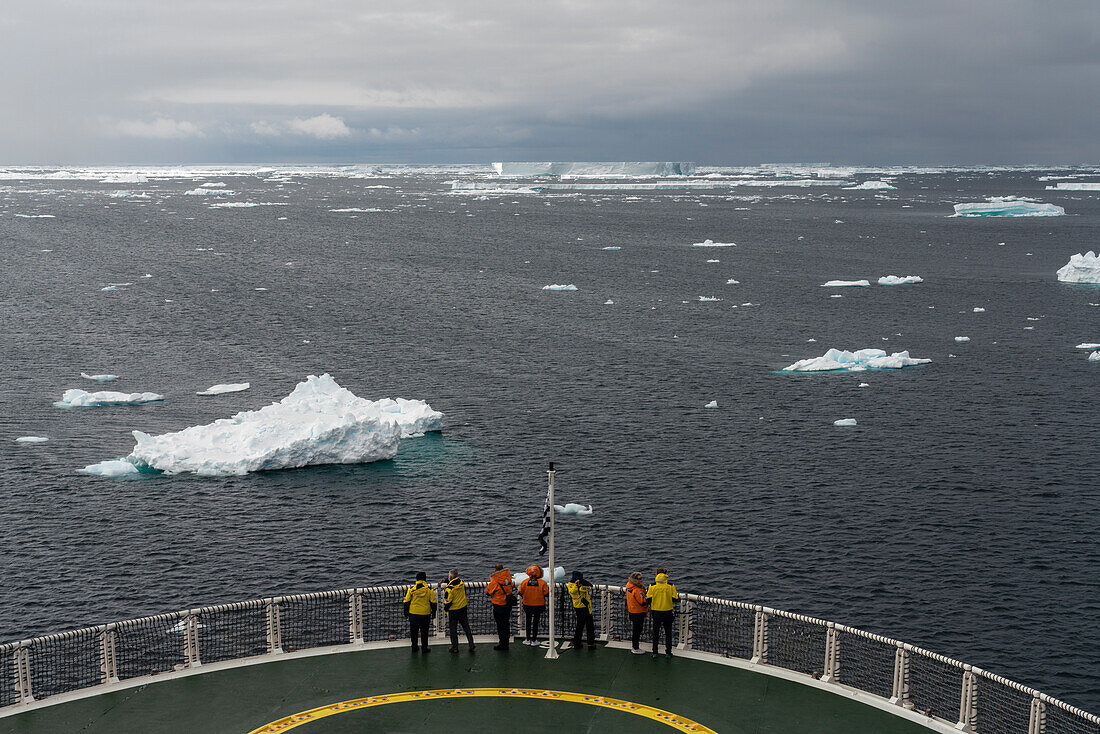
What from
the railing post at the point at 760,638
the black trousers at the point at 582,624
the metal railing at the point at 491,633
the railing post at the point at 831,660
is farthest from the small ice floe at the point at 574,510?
the railing post at the point at 831,660

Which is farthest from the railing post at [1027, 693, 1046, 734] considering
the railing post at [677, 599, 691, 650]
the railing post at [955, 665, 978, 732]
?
the railing post at [677, 599, 691, 650]

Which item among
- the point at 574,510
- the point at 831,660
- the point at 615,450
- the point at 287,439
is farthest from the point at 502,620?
the point at 615,450

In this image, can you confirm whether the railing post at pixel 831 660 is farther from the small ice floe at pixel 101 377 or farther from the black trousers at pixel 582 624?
the small ice floe at pixel 101 377

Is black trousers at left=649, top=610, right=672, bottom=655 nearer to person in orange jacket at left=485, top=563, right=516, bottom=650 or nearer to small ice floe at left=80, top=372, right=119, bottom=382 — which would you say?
person in orange jacket at left=485, top=563, right=516, bottom=650

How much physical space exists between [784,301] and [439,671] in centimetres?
8011

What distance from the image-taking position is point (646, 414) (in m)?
58.2

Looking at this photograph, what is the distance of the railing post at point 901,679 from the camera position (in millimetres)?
20047

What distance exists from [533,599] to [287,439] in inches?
1163

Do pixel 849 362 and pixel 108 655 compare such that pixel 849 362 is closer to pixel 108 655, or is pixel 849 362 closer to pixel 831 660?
pixel 831 660

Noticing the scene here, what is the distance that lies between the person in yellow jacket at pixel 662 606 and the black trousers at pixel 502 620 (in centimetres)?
303

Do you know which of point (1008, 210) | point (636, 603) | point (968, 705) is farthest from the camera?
point (1008, 210)

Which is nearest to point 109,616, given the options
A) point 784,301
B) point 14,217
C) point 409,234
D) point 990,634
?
point 990,634

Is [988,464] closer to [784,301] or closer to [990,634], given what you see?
[990,634]

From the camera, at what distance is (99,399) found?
6000 centimetres
